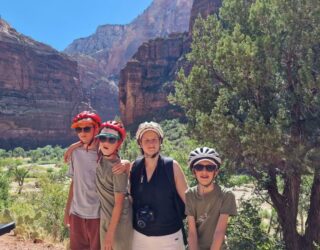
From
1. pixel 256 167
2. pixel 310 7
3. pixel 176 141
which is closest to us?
pixel 310 7

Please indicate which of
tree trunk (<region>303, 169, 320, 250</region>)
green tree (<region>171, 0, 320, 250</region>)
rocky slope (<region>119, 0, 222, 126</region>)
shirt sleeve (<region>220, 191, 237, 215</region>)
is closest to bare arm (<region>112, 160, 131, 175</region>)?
shirt sleeve (<region>220, 191, 237, 215</region>)

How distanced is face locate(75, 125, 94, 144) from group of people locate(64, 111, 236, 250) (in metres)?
0.23

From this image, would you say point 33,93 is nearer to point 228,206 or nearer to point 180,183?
point 180,183

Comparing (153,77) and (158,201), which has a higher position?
(153,77)

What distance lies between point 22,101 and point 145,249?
109239mm

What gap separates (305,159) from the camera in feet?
22.3

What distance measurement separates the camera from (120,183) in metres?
3.12

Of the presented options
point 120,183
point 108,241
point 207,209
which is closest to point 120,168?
→ point 120,183

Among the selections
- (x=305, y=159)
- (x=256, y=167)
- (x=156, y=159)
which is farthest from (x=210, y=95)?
(x=156, y=159)

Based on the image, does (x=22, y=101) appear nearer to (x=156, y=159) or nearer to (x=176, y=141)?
(x=176, y=141)

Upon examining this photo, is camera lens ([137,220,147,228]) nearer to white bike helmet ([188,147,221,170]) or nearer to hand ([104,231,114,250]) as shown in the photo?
hand ([104,231,114,250])

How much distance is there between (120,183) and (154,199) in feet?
1.02

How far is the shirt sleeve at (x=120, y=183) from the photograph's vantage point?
312 centimetres

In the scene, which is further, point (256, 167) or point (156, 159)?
point (256, 167)
